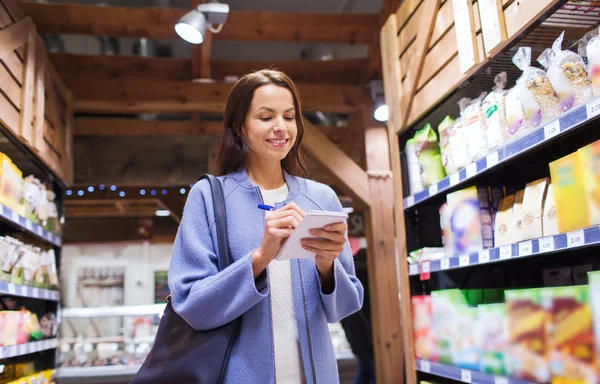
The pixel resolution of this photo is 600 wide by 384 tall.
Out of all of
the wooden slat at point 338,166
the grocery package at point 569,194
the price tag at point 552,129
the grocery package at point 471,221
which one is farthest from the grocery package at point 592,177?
the wooden slat at point 338,166

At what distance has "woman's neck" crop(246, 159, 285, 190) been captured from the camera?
165 centimetres

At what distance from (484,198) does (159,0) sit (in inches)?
157

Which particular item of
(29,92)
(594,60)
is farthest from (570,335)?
(29,92)

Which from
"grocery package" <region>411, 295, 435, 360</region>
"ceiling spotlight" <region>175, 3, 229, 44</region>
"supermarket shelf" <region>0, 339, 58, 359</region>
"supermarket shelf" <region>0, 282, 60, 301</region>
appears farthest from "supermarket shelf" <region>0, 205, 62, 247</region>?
"grocery package" <region>411, 295, 435, 360</region>

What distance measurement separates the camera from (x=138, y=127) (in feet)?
22.5

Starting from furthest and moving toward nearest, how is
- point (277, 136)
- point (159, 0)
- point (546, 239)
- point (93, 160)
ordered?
point (93, 160) < point (159, 0) < point (546, 239) < point (277, 136)

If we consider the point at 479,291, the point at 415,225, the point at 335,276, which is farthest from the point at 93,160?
the point at 335,276

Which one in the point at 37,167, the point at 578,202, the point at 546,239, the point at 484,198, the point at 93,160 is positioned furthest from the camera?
the point at 93,160

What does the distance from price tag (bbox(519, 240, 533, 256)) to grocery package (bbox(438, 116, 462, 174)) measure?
731 mm

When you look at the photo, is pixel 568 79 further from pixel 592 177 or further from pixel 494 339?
pixel 494 339

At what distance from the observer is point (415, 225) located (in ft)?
10.8

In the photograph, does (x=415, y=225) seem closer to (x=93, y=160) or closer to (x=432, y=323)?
(x=432, y=323)

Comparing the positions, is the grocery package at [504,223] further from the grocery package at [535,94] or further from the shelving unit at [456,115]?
the grocery package at [535,94]

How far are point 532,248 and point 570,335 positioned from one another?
1.09 feet
